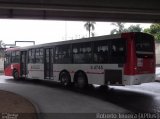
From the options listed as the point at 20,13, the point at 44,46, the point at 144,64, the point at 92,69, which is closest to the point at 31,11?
the point at 20,13

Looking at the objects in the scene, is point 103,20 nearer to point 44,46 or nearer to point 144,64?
point 44,46

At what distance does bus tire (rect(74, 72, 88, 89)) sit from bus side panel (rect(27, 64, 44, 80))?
4028mm

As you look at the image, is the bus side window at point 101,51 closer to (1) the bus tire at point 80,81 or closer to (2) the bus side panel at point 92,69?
(2) the bus side panel at point 92,69

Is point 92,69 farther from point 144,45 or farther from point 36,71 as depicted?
point 36,71

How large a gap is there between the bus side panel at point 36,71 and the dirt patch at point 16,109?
928 cm

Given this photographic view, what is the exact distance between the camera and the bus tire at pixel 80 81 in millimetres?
17886

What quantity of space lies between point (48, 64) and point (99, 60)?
5663 millimetres

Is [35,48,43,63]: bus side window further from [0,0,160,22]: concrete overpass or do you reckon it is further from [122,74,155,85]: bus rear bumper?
[122,74,155,85]: bus rear bumper

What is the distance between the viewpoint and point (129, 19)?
22.7 m

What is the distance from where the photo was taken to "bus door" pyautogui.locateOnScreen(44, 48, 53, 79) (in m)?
21.1

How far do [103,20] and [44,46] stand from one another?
15.4 feet

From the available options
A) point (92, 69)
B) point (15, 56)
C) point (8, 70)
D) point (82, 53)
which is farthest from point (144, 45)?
point (8, 70)

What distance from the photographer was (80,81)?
18.3 m

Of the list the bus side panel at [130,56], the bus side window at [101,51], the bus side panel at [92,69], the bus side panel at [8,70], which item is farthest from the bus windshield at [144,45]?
the bus side panel at [8,70]
